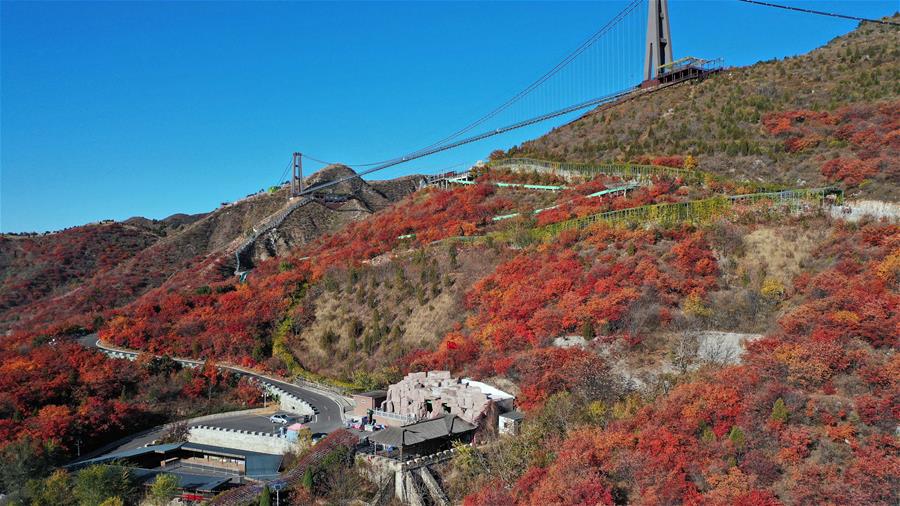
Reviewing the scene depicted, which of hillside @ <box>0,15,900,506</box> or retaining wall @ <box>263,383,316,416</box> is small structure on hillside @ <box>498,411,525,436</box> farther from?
retaining wall @ <box>263,383,316,416</box>

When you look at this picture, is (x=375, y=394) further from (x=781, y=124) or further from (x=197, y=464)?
(x=781, y=124)

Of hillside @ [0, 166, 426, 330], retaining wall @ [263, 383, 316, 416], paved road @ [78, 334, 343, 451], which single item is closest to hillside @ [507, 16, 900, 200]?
hillside @ [0, 166, 426, 330]

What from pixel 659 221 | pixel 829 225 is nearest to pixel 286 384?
pixel 659 221

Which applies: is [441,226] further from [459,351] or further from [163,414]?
[163,414]

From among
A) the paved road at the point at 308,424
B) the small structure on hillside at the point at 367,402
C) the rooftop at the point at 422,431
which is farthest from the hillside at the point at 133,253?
the rooftop at the point at 422,431

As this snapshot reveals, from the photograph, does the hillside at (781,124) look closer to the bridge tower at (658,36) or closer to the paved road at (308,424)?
the bridge tower at (658,36)

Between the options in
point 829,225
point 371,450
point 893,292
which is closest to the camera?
point 893,292
